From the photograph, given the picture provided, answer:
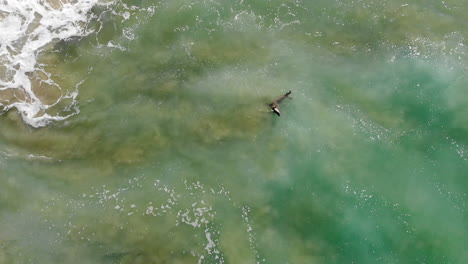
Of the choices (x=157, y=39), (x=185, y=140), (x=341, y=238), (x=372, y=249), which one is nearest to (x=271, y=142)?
(x=185, y=140)

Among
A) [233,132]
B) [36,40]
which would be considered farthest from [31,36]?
[233,132]

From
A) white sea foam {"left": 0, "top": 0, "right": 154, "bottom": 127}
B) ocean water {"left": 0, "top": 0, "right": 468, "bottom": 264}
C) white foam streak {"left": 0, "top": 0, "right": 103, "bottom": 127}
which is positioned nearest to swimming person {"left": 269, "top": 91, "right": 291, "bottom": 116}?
ocean water {"left": 0, "top": 0, "right": 468, "bottom": 264}

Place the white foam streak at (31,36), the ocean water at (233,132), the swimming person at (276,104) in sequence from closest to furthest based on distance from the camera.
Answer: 1. the ocean water at (233,132)
2. the swimming person at (276,104)
3. the white foam streak at (31,36)

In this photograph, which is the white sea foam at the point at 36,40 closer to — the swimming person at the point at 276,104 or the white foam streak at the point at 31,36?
the white foam streak at the point at 31,36

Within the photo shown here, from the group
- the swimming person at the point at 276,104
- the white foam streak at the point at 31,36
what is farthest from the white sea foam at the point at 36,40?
the swimming person at the point at 276,104

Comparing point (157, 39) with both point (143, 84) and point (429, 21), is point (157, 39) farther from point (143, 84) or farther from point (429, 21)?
point (429, 21)

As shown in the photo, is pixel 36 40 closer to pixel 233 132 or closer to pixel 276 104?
pixel 233 132

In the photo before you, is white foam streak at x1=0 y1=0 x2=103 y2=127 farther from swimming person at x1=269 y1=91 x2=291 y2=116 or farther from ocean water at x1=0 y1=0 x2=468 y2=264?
swimming person at x1=269 y1=91 x2=291 y2=116
